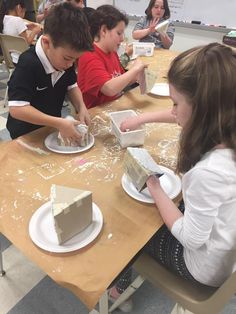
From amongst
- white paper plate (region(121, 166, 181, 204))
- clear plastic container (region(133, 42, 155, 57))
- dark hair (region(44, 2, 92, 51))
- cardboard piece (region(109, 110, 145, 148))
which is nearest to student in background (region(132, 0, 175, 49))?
clear plastic container (region(133, 42, 155, 57))

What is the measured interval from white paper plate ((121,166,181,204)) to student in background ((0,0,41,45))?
2.39 meters

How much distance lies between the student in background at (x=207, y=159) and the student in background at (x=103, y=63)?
2.25 ft

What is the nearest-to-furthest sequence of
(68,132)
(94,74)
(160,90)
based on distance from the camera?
(68,132)
(94,74)
(160,90)

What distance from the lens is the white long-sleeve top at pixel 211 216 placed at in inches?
26.3

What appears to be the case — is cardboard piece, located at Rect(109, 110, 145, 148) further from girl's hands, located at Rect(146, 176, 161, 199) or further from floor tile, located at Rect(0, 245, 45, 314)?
floor tile, located at Rect(0, 245, 45, 314)

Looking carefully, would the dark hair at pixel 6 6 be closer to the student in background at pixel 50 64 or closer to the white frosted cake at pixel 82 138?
the student in background at pixel 50 64

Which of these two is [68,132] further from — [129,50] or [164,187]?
[129,50]

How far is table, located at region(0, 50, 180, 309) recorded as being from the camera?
0.66 m

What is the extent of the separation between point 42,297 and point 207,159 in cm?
100

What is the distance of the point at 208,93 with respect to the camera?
67 centimetres

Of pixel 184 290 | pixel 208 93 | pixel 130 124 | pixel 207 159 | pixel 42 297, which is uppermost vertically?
pixel 208 93

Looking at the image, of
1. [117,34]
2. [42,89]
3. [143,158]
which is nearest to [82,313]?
[143,158]

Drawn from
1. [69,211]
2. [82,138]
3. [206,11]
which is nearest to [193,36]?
[206,11]

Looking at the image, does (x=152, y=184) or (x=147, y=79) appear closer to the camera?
(x=152, y=184)
